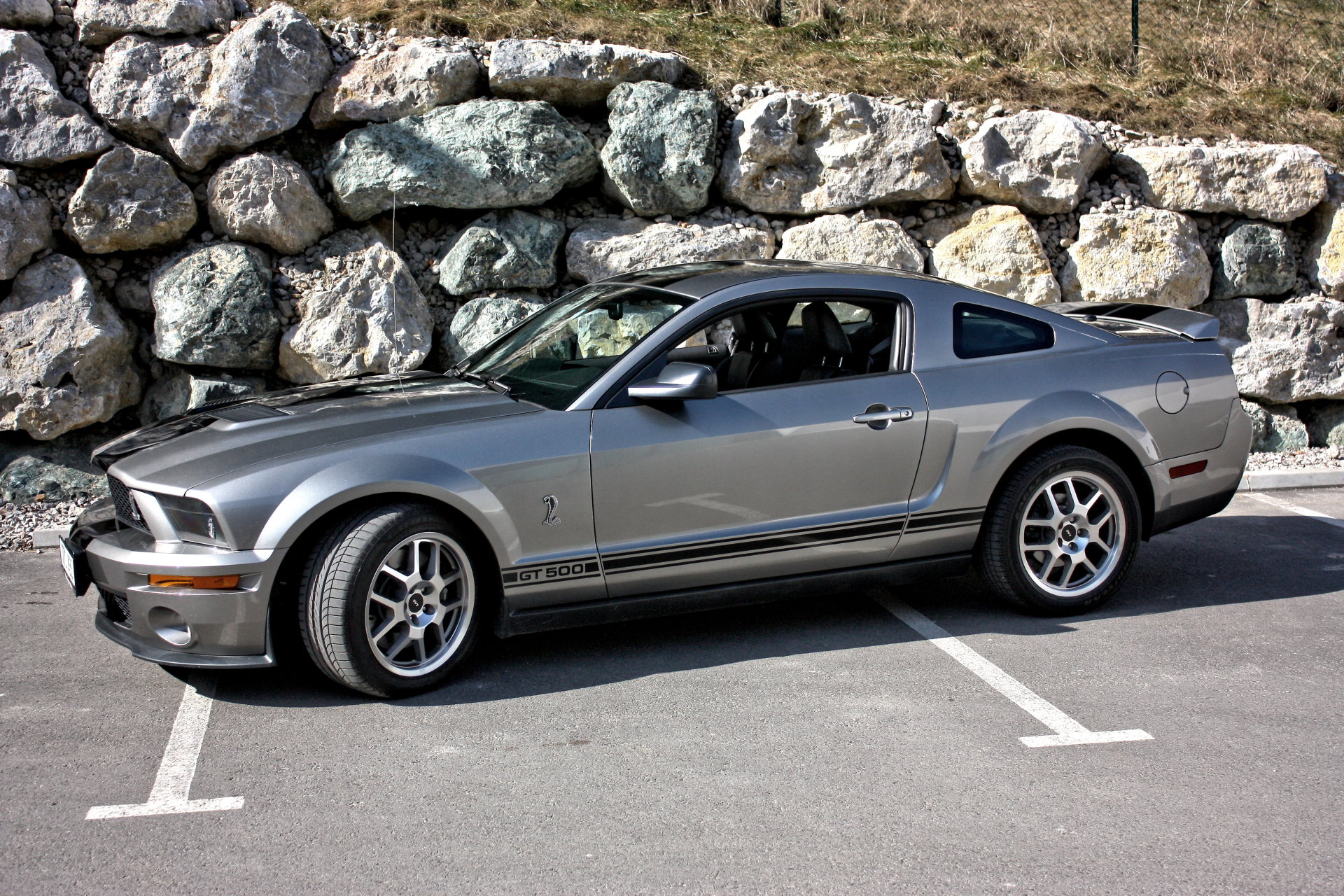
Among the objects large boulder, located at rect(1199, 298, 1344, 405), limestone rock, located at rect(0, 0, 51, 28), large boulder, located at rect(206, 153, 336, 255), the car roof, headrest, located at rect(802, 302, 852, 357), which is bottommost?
large boulder, located at rect(1199, 298, 1344, 405)

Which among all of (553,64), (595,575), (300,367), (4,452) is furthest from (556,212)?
(595,575)

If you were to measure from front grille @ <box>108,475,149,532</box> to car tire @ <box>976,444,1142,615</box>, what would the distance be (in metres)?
3.44

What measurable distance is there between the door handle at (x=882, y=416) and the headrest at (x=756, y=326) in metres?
0.60

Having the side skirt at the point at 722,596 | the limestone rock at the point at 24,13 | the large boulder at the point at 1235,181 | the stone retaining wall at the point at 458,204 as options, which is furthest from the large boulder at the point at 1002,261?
the limestone rock at the point at 24,13

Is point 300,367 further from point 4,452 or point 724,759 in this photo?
point 724,759

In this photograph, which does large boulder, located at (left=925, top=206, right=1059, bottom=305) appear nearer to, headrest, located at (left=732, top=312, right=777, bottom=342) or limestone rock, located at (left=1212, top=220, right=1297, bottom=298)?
limestone rock, located at (left=1212, top=220, right=1297, bottom=298)

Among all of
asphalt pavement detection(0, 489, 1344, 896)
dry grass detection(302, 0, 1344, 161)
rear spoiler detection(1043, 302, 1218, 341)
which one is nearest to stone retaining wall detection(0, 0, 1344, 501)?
dry grass detection(302, 0, 1344, 161)

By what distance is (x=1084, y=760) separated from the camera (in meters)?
3.74

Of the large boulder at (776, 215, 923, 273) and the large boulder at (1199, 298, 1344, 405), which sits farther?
the large boulder at (1199, 298, 1344, 405)

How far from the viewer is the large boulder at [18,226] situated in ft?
25.0

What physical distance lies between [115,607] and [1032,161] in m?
7.53

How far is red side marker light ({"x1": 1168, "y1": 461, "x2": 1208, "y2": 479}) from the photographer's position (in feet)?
17.2

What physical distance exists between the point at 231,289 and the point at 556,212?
247cm

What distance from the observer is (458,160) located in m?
8.36
